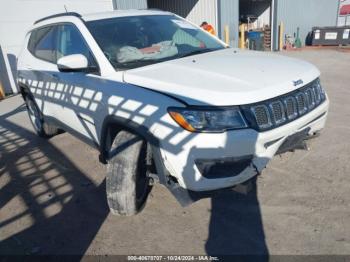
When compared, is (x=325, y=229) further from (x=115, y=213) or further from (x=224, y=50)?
(x=224, y=50)

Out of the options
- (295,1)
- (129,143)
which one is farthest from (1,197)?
(295,1)

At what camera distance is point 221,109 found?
2434mm

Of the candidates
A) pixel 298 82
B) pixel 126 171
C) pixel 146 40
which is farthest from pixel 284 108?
pixel 146 40

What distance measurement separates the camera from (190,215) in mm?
3105

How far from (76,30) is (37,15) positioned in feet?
24.1

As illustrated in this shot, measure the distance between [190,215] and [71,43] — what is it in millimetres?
2360

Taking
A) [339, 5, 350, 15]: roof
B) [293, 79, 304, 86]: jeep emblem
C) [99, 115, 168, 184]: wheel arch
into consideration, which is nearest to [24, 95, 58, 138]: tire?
[99, 115, 168, 184]: wheel arch

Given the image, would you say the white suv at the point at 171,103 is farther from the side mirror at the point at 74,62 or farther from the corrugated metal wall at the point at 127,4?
the corrugated metal wall at the point at 127,4

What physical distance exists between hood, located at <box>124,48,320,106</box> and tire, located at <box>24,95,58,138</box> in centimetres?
285

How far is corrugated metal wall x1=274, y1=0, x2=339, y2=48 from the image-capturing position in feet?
51.7

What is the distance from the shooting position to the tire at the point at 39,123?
206 inches

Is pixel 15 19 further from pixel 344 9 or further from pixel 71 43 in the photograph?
pixel 344 9

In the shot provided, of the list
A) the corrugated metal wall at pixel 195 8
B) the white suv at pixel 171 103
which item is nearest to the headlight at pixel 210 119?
the white suv at pixel 171 103

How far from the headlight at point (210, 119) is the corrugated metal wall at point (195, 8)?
40.5ft
